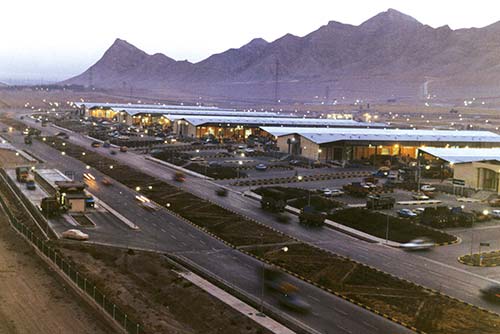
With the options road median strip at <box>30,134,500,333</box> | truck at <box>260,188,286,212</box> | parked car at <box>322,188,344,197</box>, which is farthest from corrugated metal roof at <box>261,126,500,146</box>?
road median strip at <box>30,134,500,333</box>

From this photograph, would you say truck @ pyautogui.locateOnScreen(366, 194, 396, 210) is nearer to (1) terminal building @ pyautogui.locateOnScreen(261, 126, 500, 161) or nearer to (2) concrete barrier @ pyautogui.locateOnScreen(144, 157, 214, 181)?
(2) concrete barrier @ pyautogui.locateOnScreen(144, 157, 214, 181)

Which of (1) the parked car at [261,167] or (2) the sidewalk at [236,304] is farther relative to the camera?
(1) the parked car at [261,167]

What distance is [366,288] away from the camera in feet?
135

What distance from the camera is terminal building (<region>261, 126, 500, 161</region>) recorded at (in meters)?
108

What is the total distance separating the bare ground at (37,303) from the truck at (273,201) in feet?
88.6

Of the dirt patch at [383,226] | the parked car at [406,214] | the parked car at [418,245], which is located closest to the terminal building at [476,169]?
the parked car at [406,214]

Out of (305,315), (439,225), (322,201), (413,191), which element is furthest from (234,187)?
(305,315)

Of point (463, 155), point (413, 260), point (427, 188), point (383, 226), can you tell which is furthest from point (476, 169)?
point (413, 260)

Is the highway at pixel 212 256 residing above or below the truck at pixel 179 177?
below

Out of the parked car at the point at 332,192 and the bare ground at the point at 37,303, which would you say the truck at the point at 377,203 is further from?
the bare ground at the point at 37,303

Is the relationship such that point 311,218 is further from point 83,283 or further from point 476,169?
point 476,169

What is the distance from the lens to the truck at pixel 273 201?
2574 inches

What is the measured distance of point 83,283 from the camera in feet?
130

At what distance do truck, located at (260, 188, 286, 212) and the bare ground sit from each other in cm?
2701
